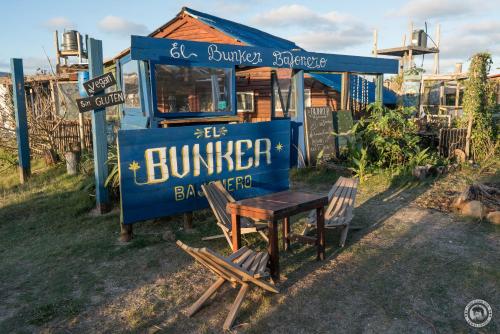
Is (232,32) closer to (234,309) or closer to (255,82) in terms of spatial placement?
(255,82)

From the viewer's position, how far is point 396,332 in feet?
10.7

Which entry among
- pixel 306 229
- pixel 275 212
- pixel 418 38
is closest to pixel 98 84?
pixel 275 212

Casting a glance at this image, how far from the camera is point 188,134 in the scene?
5.61m

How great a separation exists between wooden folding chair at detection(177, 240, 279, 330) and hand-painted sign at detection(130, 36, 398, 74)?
13.1 feet

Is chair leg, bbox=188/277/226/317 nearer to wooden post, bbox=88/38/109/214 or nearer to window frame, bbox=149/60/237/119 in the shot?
wooden post, bbox=88/38/109/214

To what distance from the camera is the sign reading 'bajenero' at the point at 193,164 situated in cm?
516

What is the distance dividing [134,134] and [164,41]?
227 centimetres

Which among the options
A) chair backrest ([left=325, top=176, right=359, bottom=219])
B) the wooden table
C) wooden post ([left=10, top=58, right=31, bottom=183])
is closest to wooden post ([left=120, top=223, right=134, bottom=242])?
the wooden table

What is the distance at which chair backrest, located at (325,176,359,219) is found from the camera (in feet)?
17.9

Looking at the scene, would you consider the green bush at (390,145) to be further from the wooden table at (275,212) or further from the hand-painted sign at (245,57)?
the wooden table at (275,212)

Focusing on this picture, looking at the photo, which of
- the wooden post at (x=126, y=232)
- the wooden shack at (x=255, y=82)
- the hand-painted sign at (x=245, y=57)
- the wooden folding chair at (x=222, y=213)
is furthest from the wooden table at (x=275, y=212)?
the wooden shack at (x=255, y=82)

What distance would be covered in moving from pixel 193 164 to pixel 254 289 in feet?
7.66

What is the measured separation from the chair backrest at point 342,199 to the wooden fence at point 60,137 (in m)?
7.33

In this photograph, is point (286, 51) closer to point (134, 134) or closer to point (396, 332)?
point (134, 134)
